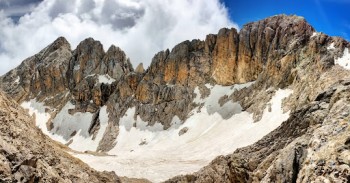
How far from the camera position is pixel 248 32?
132 m

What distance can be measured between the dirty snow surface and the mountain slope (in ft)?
144

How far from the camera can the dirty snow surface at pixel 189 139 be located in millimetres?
77688

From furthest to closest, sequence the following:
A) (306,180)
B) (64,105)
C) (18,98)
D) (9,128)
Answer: (18,98)
(64,105)
(9,128)
(306,180)

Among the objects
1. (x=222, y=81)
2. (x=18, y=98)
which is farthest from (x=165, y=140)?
(x=18, y=98)

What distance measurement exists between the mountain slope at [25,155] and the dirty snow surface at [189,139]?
4391cm

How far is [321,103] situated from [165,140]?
101263 millimetres

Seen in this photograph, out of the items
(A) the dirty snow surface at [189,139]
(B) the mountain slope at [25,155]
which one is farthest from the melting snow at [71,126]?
(B) the mountain slope at [25,155]

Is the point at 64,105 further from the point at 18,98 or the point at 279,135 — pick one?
the point at 279,135

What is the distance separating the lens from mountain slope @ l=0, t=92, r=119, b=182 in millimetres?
16812

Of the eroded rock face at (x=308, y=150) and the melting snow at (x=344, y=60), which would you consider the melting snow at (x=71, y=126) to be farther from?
the eroded rock face at (x=308, y=150)

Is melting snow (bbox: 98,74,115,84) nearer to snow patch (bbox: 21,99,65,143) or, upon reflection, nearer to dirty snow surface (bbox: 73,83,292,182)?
snow patch (bbox: 21,99,65,143)

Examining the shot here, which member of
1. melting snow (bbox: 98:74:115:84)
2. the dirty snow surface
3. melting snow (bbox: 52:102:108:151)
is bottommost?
the dirty snow surface

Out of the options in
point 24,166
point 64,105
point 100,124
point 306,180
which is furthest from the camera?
point 64,105

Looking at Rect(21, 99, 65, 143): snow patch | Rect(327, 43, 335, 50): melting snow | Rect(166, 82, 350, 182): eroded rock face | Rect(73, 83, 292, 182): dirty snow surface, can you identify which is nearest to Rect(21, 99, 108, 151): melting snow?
Rect(21, 99, 65, 143): snow patch
